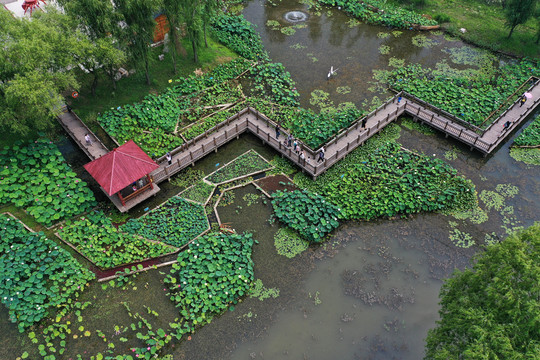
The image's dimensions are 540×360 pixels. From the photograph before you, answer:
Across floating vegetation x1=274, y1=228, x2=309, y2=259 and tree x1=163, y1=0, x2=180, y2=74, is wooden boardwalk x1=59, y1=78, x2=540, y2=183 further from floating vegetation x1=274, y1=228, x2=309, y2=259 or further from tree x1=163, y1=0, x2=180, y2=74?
tree x1=163, y1=0, x2=180, y2=74

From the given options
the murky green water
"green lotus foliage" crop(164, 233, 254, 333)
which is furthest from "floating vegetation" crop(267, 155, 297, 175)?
"green lotus foliage" crop(164, 233, 254, 333)

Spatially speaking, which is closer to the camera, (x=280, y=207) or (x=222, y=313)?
(x=222, y=313)

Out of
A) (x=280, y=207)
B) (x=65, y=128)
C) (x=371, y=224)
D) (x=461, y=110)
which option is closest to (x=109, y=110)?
(x=65, y=128)

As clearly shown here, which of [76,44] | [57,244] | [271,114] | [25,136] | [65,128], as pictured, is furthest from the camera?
[271,114]

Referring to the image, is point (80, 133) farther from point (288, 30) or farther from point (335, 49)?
point (335, 49)

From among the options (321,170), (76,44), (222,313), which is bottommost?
(222,313)

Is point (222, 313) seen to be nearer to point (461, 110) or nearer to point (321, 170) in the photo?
point (321, 170)

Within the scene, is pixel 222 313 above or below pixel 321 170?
below
